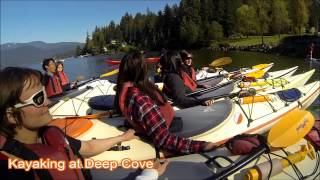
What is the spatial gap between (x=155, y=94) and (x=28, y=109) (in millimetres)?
1686

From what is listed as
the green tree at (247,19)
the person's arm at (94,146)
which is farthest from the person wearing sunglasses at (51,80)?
the green tree at (247,19)

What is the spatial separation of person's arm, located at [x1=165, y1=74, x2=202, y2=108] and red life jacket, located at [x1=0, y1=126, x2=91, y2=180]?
3.41 meters

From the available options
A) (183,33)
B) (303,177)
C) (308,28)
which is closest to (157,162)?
(303,177)

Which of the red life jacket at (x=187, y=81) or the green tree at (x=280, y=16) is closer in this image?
the red life jacket at (x=187, y=81)

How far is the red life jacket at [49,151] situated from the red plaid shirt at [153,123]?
108 cm

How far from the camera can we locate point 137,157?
4.24 meters

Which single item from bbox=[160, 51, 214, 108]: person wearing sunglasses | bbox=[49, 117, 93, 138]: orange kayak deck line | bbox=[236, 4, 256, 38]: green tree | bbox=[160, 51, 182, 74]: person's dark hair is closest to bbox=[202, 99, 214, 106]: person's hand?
bbox=[160, 51, 214, 108]: person wearing sunglasses

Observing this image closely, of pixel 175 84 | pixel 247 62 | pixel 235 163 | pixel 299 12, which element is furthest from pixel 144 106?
pixel 299 12

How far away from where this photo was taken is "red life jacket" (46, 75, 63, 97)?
320 inches

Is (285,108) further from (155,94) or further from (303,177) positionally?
(155,94)

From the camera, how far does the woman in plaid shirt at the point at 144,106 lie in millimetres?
3502

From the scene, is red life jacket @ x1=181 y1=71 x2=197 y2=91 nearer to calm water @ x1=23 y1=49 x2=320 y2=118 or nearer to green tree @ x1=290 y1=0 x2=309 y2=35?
calm water @ x1=23 y1=49 x2=320 y2=118

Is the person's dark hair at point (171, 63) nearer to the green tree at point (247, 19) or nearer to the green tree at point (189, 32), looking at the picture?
the green tree at point (247, 19)

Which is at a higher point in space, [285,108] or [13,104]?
[13,104]
